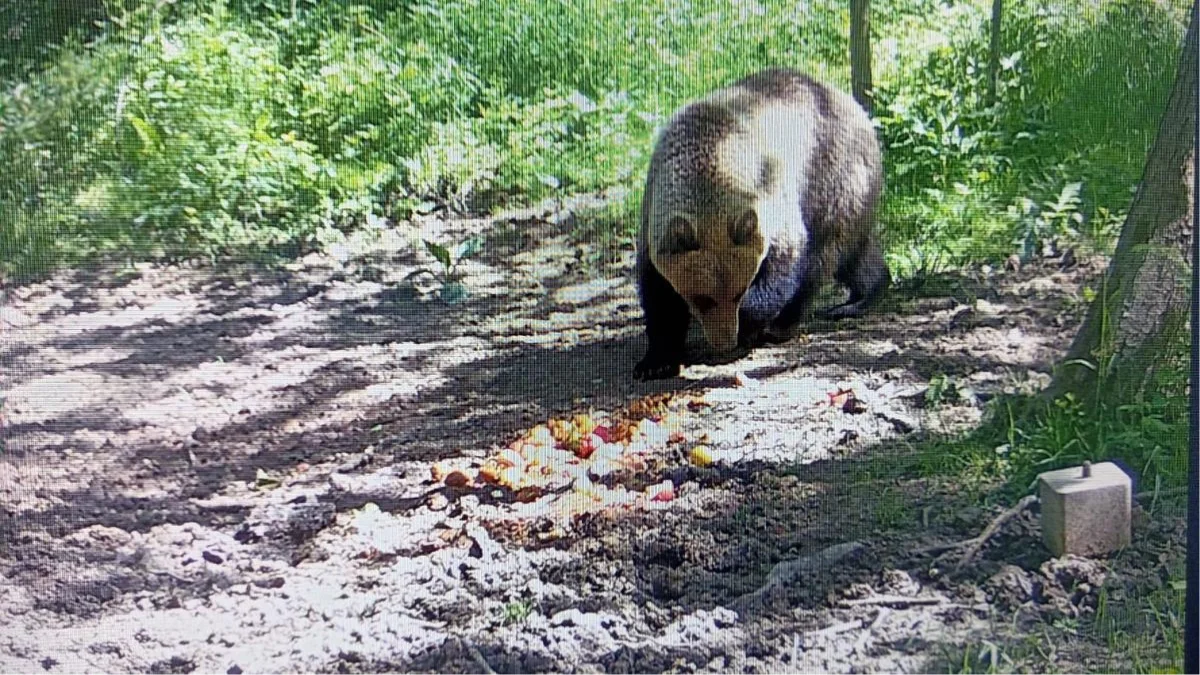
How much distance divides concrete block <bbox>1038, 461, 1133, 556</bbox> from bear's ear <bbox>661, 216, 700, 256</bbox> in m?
0.67

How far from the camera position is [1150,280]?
1727mm

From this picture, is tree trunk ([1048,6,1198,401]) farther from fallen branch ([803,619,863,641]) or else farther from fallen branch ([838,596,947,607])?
fallen branch ([803,619,863,641])

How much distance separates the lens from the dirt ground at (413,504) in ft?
5.12

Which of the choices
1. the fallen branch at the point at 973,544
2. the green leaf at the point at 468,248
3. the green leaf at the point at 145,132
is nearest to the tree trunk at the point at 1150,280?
the fallen branch at the point at 973,544

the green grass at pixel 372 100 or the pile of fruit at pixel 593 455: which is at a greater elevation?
the green grass at pixel 372 100

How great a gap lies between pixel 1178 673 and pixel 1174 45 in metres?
1.00

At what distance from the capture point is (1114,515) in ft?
5.46

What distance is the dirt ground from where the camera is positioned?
1561mm

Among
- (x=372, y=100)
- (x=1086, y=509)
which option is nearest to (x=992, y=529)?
(x=1086, y=509)

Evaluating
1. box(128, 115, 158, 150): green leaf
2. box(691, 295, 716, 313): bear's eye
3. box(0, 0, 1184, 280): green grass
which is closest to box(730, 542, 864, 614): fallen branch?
box(691, 295, 716, 313): bear's eye

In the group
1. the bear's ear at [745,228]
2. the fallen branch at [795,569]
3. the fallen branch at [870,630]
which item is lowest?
the fallen branch at [870,630]

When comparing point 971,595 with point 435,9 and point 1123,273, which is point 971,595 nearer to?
point 1123,273

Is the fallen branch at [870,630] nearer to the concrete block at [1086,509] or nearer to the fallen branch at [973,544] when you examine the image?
the fallen branch at [973,544]

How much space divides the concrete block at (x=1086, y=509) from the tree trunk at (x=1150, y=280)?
13 centimetres
